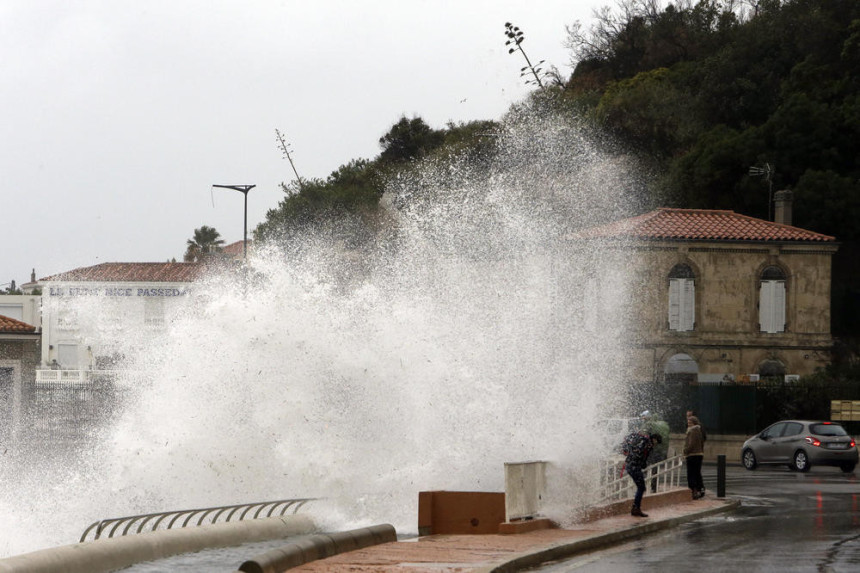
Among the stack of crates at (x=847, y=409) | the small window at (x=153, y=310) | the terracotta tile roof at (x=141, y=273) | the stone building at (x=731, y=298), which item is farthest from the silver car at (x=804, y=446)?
the small window at (x=153, y=310)

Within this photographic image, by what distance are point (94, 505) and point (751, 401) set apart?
76.7 feet

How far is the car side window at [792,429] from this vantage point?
35.8 meters

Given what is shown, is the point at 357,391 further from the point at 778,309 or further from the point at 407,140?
the point at 407,140

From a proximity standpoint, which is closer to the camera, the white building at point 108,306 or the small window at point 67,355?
the small window at point 67,355

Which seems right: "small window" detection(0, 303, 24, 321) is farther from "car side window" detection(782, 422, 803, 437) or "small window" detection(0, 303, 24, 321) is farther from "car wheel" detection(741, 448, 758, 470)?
"car side window" detection(782, 422, 803, 437)

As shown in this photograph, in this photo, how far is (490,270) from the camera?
103 feet

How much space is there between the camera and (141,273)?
3804 inches

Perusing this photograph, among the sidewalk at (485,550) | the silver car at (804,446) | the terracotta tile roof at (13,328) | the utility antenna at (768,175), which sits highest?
the utility antenna at (768,175)

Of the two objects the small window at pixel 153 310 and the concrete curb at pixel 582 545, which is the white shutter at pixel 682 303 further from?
the small window at pixel 153 310

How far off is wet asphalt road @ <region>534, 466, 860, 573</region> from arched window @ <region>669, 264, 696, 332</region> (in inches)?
829

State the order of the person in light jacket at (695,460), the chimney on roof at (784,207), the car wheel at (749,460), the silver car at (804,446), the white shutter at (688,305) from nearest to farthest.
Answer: the person in light jacket at (695,460) → the silver car at (804,446) → the car wheel at (749,460) → the white shutter at (688,305) → the chimney on roof at (784,207)

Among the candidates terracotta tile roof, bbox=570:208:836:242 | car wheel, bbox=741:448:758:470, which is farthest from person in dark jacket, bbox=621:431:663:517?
terracotta tile roof, bbox=570:208:836:242

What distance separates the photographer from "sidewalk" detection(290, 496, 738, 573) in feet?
44.7

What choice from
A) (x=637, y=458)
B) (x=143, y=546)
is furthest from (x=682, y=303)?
(x=143, y=546)
